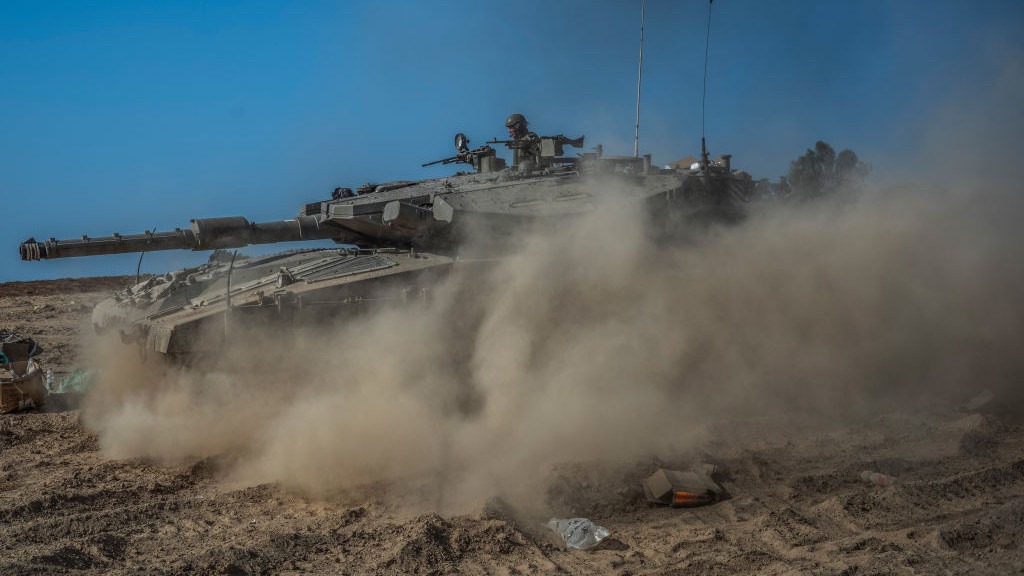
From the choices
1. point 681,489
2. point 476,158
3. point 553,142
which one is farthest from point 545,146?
point 681,489

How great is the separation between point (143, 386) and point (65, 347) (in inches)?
363

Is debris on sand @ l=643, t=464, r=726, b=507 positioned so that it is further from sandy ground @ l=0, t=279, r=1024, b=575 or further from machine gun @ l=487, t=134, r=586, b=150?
machine gun @ l=487, t=134, r=586, b=150

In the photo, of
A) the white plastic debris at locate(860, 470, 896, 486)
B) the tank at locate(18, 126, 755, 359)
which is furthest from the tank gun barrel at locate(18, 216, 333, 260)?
the white plastic debris at locate(860, 470, 896, 486)

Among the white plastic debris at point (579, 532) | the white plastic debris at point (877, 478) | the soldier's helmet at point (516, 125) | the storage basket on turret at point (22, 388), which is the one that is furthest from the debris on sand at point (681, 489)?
the storage basket on turret at point (22, 388)

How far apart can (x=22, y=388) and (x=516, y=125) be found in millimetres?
8679

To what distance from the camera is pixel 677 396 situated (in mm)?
10141

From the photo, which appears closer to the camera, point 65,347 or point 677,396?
point 677,396

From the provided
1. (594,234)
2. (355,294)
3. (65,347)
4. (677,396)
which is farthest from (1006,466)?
(65,347)

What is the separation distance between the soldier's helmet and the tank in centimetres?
69

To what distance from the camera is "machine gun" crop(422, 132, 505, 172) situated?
43.5ft

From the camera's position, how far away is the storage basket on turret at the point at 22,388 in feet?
37.5

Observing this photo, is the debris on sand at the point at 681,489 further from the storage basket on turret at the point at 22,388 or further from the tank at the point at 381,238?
the storage basket on turret at the point at 22,388

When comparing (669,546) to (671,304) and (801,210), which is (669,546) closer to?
(671,304)

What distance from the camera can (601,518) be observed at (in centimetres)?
682
